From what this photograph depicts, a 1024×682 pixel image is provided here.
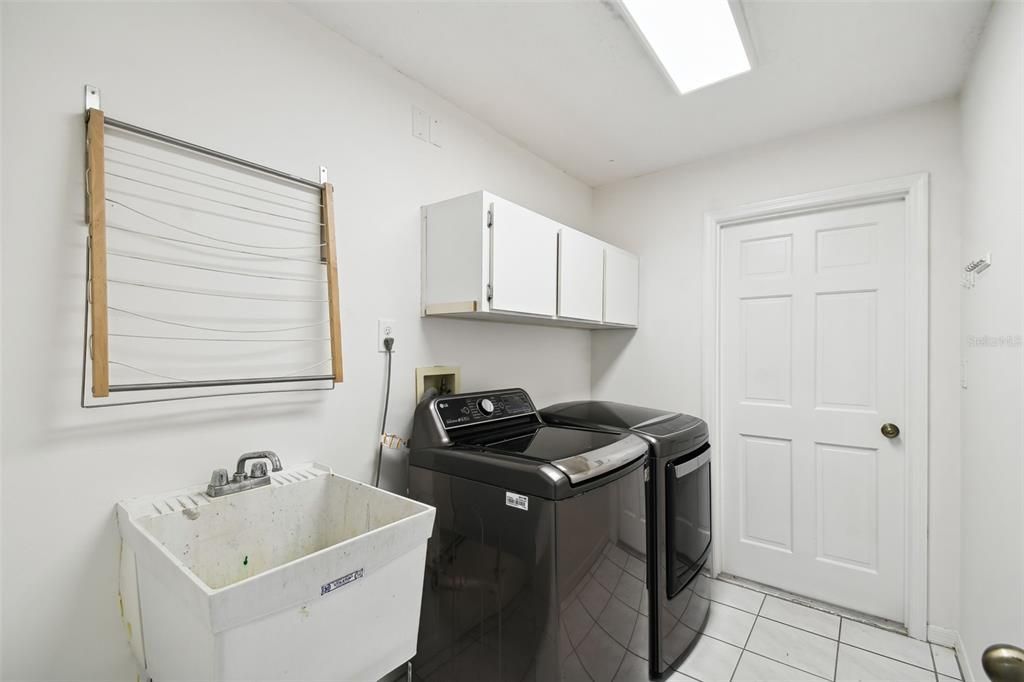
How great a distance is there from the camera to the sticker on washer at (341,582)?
96 centimetres

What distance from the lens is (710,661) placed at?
1.97 meters

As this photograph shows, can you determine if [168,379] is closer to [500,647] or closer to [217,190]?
[217,190]

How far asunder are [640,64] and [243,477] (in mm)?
2040

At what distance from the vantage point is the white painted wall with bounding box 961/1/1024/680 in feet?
4.27

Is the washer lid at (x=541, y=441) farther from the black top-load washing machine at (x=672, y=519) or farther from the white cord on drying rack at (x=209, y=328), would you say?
the white cord on drying rack at (x=209, y=328)

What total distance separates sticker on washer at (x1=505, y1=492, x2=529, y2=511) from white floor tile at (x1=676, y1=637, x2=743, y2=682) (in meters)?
1.19

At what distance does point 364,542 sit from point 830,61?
2374 millimetres

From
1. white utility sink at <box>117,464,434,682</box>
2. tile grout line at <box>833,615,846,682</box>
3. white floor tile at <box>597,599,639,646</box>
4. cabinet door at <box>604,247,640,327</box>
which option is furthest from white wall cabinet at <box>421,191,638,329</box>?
tile grout line at <box>833,615,846,682</box>

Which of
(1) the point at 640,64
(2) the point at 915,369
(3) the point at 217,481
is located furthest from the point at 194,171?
(2) the point at 915,369

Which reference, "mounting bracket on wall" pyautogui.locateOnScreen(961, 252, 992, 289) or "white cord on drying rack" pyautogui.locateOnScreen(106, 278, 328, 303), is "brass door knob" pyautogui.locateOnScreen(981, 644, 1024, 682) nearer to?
"mounting bracket on wall" pyautogui.locateOnScreen(961, 252, 992, 289)

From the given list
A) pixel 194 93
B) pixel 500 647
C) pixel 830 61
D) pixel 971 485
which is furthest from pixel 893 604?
pixel 194 93

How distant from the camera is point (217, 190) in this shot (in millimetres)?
1356

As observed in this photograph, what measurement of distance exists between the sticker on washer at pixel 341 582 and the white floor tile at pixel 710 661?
163 centimetres

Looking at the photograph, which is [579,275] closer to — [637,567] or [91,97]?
[637,567]
